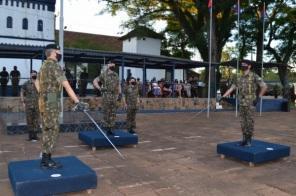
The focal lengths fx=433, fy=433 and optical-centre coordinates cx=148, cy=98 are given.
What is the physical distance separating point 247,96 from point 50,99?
4.13 metres

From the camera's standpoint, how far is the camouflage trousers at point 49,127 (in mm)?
6398

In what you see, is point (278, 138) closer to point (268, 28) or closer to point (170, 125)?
point (170, 125)

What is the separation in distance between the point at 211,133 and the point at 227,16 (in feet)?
57.9

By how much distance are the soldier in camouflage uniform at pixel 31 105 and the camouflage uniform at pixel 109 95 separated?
1.90 m

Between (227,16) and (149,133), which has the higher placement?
(227,16)

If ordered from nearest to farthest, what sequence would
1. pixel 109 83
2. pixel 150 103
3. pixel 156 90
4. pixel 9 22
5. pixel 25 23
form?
pixel 109 83
pixel 150 103
pixel 156 90
pixel 9 22
pixel 25 23

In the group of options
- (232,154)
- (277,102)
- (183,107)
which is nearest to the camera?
(232,154)

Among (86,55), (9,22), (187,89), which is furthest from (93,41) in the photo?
(86,55)

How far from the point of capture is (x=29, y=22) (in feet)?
99.1

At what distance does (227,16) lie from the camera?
29234mm

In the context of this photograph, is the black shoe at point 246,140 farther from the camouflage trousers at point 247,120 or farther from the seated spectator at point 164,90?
the seated spectator at point 164,90

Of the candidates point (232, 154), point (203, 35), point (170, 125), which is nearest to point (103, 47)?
point (203, 35)

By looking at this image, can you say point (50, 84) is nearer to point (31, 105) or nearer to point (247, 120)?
point (247, 120)

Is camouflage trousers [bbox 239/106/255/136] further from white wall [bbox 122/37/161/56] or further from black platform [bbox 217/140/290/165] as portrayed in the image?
white wall [bbox 122/37/161/56]
